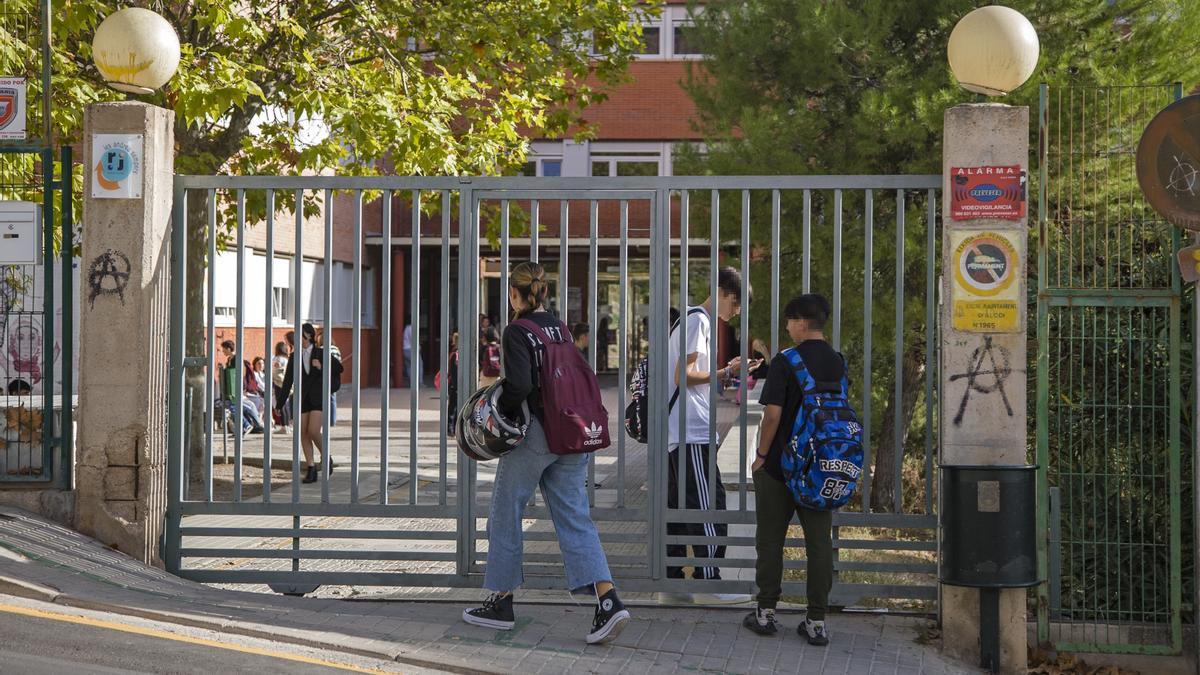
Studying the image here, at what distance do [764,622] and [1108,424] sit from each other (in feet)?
6.81

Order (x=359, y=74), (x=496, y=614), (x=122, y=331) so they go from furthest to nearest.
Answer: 1. (x=359, y=74)
2. (x=122, y=331)
3. (x=496, y=614)

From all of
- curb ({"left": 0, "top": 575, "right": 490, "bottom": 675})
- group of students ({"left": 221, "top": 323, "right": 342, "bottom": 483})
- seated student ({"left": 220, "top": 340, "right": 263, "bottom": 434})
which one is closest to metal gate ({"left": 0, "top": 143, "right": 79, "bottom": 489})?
curb ({"left": 0, "top": 575, "right": 490, "bottom": 675})

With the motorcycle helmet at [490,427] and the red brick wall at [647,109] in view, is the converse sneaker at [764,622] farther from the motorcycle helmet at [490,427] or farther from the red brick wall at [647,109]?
the red brick wall at [647,109]

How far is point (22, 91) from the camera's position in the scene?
764 cm

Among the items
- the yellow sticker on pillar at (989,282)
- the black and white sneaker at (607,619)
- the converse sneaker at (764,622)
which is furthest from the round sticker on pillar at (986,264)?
the black and white sneaker at (607,619)

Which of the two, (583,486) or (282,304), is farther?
(282,304)

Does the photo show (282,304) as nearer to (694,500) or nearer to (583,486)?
(694,500)

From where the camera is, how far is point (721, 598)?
24.3 feet

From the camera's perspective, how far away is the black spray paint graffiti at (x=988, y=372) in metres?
6.38

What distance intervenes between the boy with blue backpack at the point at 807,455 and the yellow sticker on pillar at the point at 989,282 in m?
0.78

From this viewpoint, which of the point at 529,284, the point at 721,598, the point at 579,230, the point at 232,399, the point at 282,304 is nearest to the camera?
the point at 529,284

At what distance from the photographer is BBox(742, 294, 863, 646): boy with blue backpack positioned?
6004mm

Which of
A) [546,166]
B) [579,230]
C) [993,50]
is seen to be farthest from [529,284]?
[546,166]

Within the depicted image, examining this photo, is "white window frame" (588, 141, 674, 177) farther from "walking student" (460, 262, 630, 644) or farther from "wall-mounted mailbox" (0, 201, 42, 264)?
"walking student" (460, 262, 630, 644)
